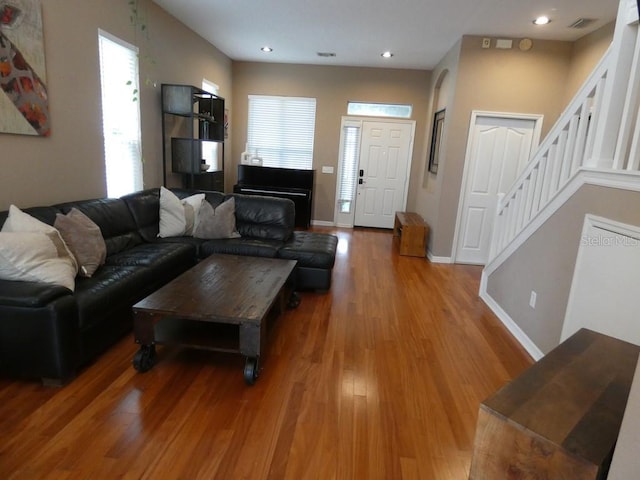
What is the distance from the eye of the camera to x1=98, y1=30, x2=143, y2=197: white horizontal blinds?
3564 millimetres

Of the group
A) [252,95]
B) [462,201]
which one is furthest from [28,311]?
[252,95]

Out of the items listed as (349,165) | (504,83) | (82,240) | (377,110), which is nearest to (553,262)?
(504,83)

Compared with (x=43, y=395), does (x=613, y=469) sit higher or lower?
higher

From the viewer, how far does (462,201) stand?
16.8 ft

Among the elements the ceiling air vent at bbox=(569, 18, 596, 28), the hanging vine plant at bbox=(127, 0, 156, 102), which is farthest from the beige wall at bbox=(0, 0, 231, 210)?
the ceiling air vent at bbox=(569, 18, 596, 28)

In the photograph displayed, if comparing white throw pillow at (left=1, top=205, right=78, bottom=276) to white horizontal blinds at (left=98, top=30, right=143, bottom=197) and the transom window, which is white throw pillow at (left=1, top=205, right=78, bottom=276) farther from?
the transom window

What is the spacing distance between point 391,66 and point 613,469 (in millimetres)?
6771

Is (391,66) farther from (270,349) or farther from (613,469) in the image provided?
(613,469)

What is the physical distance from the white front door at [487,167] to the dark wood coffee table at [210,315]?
3.40 meters

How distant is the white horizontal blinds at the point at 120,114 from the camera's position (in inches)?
140

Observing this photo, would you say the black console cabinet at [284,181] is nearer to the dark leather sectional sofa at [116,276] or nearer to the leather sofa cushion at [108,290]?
the dark leather sectional sofa at [116,276]

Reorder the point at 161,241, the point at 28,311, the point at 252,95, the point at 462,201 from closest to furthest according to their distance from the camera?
1. the point at 28,311
2. the point at 161,241
3. the point at 462,201
4. the point at 252,95

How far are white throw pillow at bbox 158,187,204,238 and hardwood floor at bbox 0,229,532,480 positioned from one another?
1428 mm

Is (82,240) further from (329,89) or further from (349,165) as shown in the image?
(329,89)
